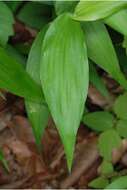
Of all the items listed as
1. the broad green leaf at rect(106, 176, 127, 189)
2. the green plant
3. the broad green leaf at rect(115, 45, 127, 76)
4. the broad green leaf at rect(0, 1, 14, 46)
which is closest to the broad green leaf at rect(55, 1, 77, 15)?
the green plant

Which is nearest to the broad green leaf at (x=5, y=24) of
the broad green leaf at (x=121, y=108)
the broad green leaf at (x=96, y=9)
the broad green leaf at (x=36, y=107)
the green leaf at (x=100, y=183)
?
the broad green leaf at (x=36, y=107)

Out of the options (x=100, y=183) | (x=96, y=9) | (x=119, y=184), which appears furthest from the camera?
(x=100, y=183)

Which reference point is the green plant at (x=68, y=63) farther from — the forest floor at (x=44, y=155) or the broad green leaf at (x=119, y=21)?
the forest floor at (x=44, y=155)

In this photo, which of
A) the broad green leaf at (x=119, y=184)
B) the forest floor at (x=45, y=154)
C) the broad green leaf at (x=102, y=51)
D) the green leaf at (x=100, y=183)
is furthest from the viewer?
the forest floor at (x=45, y=154)

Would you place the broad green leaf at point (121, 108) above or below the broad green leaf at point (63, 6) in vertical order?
below

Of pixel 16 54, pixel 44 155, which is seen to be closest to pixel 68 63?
pixel 16 54

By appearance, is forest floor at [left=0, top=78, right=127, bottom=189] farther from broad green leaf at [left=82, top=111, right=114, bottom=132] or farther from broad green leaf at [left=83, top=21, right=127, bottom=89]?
broad green leaf at [left=83, top=21, right=127, bottom=89]

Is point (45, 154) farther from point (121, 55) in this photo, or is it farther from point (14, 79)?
point (14, 79)
